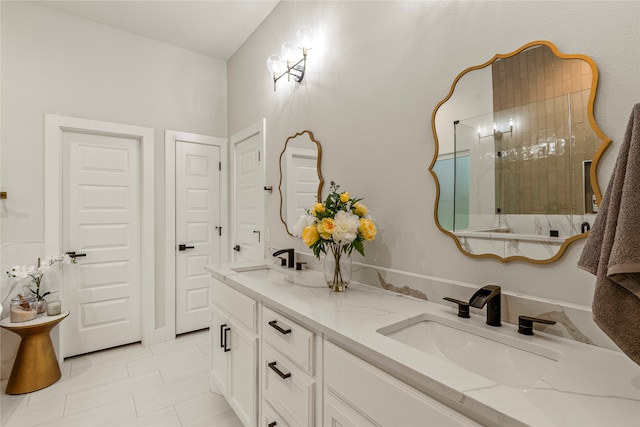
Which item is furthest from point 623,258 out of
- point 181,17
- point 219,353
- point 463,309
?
point 181,17

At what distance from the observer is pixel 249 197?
119 inches

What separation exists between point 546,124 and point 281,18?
215 cm

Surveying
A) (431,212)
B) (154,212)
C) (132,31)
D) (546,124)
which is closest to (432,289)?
(431,212)

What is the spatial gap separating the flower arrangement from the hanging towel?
3.23 m

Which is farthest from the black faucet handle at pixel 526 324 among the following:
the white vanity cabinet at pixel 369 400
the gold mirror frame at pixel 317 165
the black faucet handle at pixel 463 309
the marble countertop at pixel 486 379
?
the gold mirror frame at pixel 317 165

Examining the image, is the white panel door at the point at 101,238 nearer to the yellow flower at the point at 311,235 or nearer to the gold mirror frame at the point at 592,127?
the yellow flower at the point at 311,235

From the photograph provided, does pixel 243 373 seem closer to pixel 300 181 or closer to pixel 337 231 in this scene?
pixel 337 231

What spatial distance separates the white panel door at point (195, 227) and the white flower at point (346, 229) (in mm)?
2290

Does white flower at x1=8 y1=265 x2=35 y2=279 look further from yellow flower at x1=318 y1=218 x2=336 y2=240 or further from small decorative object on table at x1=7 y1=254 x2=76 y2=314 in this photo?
yellow flower at x1=318 y1=218 x2=336 y2=240

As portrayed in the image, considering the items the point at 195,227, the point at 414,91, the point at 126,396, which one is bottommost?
the point at 126,396

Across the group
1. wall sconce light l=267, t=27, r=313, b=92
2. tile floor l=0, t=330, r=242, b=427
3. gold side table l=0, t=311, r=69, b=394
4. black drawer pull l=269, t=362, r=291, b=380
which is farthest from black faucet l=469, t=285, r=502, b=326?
gold side table l=0, t=311, r=69, b=394

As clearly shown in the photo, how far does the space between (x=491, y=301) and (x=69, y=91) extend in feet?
11.1

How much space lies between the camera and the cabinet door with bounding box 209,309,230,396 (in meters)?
1.87

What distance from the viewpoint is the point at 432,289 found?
1344 millimetres
